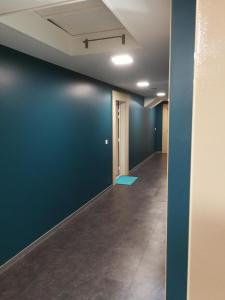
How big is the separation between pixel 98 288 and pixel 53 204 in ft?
4.56

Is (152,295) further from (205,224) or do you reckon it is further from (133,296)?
(205,224)

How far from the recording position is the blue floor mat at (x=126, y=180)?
232 inches

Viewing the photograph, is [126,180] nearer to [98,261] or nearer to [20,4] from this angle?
[98,261]

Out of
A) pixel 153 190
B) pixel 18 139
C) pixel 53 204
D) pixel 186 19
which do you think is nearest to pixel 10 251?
pixel 53 204

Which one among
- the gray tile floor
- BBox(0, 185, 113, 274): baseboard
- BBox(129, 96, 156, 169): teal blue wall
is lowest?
the gray tile floor

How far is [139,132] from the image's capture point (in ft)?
25.8

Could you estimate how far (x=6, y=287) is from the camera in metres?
2.22

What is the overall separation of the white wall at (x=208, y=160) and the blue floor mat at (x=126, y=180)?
18.1ft

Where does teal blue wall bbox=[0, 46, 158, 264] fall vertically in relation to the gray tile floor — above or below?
above

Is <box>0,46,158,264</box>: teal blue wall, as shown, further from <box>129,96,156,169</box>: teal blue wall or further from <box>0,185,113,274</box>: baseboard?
<box>129,96,156,169</box>: teal blue wall

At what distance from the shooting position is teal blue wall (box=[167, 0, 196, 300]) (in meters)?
1.25

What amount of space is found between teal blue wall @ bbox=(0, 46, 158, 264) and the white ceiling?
30 centimetres

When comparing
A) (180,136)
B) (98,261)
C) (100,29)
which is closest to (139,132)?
(100,29)

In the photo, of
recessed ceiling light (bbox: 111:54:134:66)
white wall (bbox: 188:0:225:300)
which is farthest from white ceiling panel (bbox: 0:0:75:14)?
white wall (bbox: 188:0:225:300)
